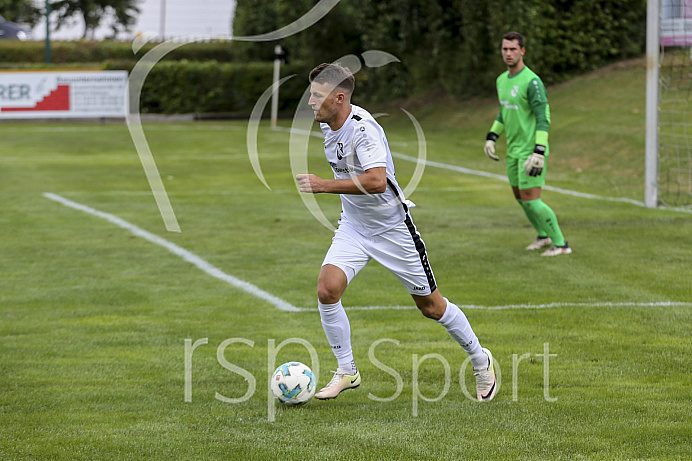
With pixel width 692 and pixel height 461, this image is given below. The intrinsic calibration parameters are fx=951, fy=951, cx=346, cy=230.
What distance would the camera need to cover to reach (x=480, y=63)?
104ft

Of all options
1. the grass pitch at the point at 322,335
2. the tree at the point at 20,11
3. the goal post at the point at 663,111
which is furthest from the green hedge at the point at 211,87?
the tree at the point at 20,11

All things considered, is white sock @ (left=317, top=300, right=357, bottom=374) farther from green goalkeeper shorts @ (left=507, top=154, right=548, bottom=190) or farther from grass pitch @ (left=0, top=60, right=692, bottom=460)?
green goalkeeper shorts @ (left=507, top=154, right=548, bottom=190)

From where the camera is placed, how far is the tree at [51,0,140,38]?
A: 68688 mm

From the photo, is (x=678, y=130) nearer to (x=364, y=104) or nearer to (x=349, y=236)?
(x=349, y=236)

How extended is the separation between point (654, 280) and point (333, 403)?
4857 mm

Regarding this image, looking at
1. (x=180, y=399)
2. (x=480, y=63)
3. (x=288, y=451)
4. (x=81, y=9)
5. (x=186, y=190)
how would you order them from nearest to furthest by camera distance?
1. (x=288, y=451)
2. (x=180, y=399)
3. (x=186, y=190)
4. (x=480, y=63)
5. (x=81, y=9)

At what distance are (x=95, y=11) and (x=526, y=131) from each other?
64387mm

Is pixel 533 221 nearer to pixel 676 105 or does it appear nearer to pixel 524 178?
pixel 524 178

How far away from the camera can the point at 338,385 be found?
6156 millimetres

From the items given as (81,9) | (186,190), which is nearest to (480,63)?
(186,190)

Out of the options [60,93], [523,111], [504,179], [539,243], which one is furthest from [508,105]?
[60,93]

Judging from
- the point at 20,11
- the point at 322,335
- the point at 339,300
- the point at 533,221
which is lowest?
the point at 322,335

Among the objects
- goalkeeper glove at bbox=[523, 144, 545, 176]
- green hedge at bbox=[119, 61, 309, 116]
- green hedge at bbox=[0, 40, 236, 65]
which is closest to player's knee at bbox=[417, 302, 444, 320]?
goalkeeper glove at bbox=[523, 144, 545, 176]

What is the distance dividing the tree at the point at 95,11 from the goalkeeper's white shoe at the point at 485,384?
6662cm
